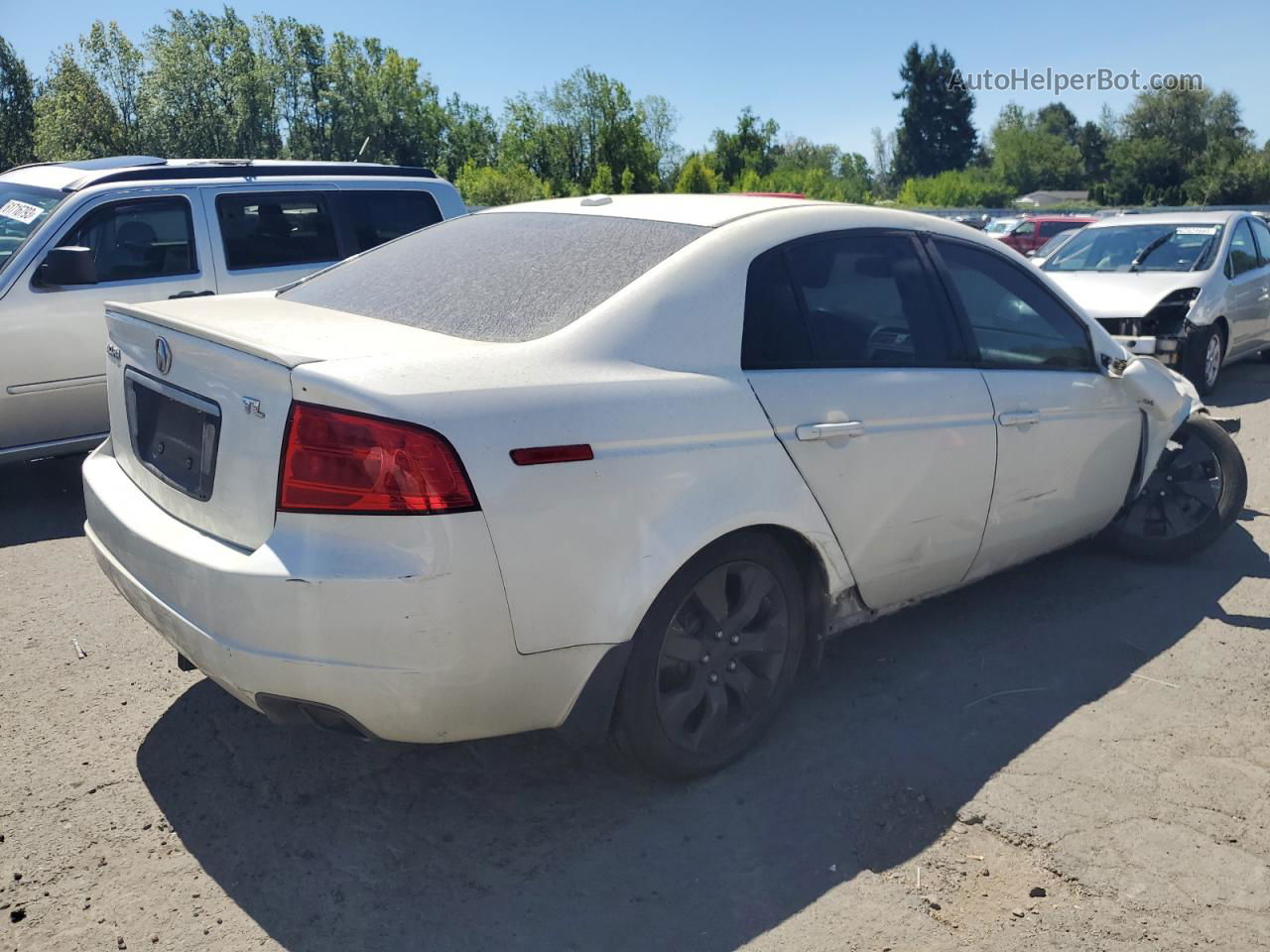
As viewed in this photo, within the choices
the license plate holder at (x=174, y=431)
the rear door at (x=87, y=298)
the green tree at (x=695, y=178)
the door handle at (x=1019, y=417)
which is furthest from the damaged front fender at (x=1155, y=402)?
the green tree at (x=695, y=178)

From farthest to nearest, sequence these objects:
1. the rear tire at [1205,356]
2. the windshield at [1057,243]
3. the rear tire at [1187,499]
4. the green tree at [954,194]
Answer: the green tree at [954,194] < the windshield at [1057,243] < the rear tire at [1205,356] < the rear tire at [1187,499]

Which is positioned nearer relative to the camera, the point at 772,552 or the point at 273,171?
the point at 772,552

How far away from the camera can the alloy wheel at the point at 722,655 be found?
3.10m

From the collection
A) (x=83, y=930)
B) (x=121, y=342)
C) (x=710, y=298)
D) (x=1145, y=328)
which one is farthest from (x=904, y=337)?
(x=1145, y=328)

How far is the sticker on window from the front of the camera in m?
6.49

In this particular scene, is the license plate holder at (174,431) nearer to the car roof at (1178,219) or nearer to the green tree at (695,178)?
the car roof at (1178,219)

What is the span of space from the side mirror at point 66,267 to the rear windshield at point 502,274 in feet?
9.16

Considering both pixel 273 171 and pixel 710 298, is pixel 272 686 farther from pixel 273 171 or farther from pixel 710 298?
pixel 273 171

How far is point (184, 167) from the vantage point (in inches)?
278

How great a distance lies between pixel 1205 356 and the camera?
32.1 feet

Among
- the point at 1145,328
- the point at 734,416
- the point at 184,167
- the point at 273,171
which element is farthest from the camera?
the point at 1145,328

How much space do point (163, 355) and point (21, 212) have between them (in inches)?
172

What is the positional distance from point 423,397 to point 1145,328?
8813 millimetres

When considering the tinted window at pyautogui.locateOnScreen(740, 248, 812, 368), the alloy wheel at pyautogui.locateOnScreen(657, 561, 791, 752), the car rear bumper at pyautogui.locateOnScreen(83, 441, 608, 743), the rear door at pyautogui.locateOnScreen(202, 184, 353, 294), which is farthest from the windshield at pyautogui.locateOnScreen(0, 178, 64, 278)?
the alloy wheel at pyautogui.locateOnScreen(657, 561, 791, 752)
